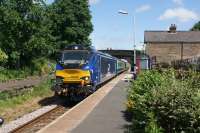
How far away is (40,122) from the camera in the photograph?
21.5 meters

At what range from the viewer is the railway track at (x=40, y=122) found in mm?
19163

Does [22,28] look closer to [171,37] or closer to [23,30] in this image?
[23,30]

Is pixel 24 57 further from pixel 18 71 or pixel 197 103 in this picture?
pixel 197 103

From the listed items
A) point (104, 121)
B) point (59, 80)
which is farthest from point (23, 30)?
point (104, 121)

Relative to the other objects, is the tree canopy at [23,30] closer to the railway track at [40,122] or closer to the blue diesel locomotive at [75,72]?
the blue diesel locomotive at [75,72]

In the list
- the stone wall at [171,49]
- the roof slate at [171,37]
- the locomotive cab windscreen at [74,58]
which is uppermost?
the roof slate at [171,37]

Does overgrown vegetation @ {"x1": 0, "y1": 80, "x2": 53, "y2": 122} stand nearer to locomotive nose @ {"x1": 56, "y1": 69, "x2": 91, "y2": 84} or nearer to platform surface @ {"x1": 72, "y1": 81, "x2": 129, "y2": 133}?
locomotive nose @ {"x1": 56, "y1": 69, "x2": 91, "y2": 84}

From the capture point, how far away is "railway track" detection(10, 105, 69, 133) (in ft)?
62.9

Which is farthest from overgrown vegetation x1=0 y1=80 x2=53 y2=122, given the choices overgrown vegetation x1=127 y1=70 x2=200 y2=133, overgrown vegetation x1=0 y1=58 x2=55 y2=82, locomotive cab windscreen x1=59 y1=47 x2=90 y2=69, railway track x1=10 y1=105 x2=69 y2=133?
overgrown vegetation x1=127 y1=70 x2=200 y2=133

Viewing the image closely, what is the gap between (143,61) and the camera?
120 feet

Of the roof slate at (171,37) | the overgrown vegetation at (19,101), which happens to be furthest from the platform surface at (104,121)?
the roof slate at (171,37)

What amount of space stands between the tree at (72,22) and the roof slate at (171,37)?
682 inches

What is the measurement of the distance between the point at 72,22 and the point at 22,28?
86.6 ft

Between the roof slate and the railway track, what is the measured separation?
220 feet
